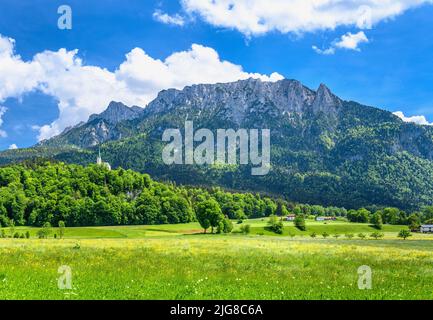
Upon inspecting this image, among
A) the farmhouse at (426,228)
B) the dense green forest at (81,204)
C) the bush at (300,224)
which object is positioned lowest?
the farmhouse at (426,228)

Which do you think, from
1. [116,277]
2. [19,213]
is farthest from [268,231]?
[116,277]

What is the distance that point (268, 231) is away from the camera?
5157 inches

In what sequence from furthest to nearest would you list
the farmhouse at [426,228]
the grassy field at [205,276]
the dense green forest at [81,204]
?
1. the dense green forest at [81,204]
2. the farmhouse at [426,228]
3. the grassy field at [205,276]
